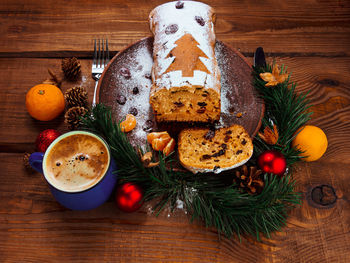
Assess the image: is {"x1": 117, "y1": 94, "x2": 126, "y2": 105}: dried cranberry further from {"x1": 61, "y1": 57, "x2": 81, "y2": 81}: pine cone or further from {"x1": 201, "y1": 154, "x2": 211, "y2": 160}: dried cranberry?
{"x1": 201, "y1": 154, "x2": 211, "y2": 160}: dried cranberry

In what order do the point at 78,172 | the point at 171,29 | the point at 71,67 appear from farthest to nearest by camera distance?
the point at 71,67 < the point at 171,29 < the point at 78,172

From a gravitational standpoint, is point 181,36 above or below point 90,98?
above

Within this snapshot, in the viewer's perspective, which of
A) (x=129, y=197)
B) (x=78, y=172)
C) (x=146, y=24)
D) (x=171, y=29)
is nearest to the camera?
(x=78, y=172)

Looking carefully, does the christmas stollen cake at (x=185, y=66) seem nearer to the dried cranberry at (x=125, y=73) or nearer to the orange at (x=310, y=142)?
the dried cranberry at (x=125, y=73)

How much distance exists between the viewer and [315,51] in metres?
2.08

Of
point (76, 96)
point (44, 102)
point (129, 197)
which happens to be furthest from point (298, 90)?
point (44, 102)

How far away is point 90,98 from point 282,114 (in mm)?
1151

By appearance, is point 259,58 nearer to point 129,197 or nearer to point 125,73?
point 125,73

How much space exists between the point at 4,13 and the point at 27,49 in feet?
Result: 1.22

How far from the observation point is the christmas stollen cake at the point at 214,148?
1.54 metres

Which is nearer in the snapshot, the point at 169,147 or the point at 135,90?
the point at 169,147

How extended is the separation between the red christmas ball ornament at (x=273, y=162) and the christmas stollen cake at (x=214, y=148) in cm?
8

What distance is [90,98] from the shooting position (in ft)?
6.20

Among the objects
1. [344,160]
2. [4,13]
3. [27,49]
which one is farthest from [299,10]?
[4,13]
